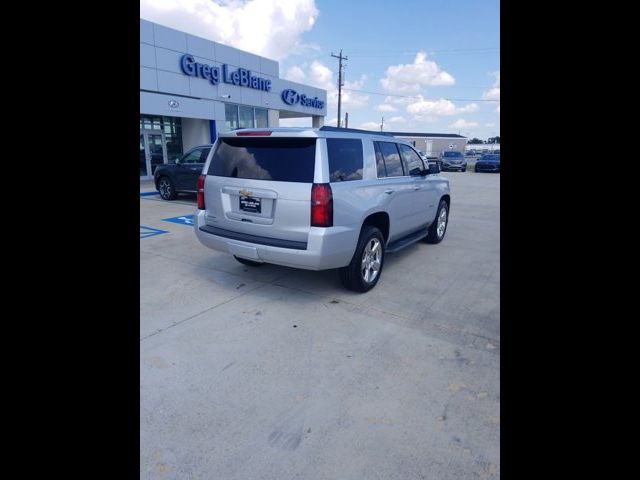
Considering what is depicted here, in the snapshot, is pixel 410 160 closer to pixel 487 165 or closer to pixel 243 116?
pixel 243 116

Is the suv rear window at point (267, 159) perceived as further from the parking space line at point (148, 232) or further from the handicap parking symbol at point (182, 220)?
the handicap parking symbol at point (182, 220)

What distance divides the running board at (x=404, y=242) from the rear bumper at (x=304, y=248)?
1.02m

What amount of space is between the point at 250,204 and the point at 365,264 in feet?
5.06

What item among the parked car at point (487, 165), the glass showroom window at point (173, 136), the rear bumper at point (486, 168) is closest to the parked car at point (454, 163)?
the parked car at point (487, 165)

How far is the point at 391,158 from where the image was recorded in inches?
215

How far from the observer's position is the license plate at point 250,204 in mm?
4332

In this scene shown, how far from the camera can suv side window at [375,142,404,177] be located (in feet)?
17.3

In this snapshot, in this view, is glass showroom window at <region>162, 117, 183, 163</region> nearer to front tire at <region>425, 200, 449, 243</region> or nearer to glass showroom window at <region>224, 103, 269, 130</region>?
glass showroom window at <region>224, 103, 269, 130</region>

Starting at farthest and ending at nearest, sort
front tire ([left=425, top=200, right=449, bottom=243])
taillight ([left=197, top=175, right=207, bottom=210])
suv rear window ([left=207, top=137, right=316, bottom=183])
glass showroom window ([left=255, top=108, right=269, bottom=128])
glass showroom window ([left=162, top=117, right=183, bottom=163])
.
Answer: glass showroom window ([left=255, top=108, right=269, bottom=128]) < glass showroom window ([left=162, top=117, right=183, bottom=163]) < front tire ([left=425, top=200, right=449, bottom=243]) < taillight ([left=197, top=175, right=207, bottom=210]) < suv rear window ([left=207, top=137, right=316, bottom=183])

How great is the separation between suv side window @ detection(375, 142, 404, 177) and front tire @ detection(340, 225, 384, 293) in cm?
95

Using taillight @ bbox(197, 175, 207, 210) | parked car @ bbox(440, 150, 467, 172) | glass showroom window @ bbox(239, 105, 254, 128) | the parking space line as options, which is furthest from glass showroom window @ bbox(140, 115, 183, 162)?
parked car @ bbox(440, 150, 467, 172)
